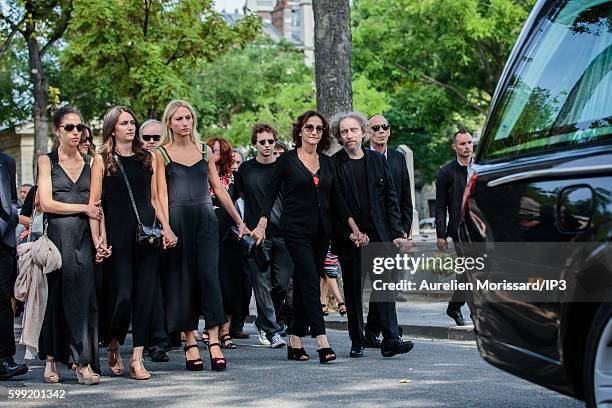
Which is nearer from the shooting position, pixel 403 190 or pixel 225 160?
pixel 403 190

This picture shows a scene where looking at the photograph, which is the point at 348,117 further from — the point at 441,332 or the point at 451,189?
the point at 441,332

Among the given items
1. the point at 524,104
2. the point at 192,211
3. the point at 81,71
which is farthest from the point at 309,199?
the point at 81,71

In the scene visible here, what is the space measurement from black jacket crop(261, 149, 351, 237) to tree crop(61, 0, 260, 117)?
41.8 ft

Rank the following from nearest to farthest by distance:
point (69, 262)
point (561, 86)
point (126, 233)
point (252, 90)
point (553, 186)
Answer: point (553, 186) → point (561, 86) → point (69, 262) → point (126, 233) → point (252, 90)

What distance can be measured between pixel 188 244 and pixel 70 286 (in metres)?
0.95

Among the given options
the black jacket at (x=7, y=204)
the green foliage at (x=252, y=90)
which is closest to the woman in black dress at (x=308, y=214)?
the black jacket at (x=7, y=204)

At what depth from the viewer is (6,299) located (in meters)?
9.02

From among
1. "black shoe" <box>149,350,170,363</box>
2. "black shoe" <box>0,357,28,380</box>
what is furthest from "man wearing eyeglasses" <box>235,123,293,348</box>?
"black shoe" <box>0,357,28,380</box>

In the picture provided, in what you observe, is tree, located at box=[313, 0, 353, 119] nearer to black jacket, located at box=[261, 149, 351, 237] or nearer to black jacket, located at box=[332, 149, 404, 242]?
black jacket, located at box=[332, 149, 404, 242]

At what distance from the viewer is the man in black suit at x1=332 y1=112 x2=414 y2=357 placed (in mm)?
9578

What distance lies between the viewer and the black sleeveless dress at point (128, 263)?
882 centimetres

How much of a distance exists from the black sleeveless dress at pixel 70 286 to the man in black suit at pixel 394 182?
2.65m

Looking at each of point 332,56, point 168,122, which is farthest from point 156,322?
point 332,56

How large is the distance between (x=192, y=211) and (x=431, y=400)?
9.05ft
